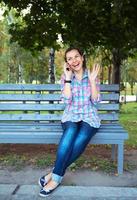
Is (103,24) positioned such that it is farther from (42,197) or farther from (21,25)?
(42,197)

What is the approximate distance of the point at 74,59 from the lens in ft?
18.3

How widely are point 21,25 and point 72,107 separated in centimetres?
434

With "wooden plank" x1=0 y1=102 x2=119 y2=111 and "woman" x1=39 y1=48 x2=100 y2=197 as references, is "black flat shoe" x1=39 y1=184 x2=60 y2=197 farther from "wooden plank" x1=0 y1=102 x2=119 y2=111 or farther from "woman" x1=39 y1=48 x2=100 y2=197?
"wooden plank" x1=0 y1=102 x2=119 y2=111

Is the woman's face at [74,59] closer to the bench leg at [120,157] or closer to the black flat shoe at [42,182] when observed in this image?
the bench leg at [120,157]

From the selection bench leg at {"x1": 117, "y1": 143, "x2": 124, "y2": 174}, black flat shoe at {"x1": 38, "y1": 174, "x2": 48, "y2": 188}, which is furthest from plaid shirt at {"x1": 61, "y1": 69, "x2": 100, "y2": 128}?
black flat shoe at {"x1": 38, "y1": 174, "x2": 48, "y2": 188}

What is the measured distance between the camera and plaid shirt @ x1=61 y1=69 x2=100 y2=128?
219 inches

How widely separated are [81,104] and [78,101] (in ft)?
0.18

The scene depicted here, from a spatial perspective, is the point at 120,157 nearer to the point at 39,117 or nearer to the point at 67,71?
the point at 67,71

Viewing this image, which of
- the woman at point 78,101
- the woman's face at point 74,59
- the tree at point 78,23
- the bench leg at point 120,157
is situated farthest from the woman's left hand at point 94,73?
the tree at point 78,23

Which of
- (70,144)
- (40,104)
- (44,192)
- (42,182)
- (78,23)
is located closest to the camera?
(44,192)

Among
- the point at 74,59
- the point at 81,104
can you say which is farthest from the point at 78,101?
the point at 74,59

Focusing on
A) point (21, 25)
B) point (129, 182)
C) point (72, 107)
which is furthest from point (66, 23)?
point (129, 182)

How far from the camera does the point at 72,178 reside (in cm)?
564

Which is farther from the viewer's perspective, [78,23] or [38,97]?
[78,23]
